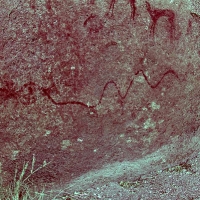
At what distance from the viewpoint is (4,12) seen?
1.87 meters

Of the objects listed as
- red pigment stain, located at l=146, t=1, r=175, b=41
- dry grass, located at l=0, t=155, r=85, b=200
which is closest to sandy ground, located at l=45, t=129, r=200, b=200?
dry grass, located at l=0, t=155, r=85, b=200

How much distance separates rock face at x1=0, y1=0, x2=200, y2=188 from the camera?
193 centimetres

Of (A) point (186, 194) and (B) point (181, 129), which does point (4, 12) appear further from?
(A) point (186, 194)

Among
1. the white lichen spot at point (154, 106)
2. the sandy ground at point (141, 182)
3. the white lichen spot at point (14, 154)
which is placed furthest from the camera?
the sandy ground at point (141, 182)

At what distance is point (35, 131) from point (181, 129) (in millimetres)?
874

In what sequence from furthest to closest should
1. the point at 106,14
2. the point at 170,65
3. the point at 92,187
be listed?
1. the point at 92,187
2. the point at 170,65
3. the point at 106,14

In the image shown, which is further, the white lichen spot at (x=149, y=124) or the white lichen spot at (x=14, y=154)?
the white lichen spot at (x=149, y=124)

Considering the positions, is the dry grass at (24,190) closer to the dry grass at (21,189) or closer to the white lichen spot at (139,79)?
the dry grass at (21,189)

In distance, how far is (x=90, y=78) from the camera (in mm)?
2029

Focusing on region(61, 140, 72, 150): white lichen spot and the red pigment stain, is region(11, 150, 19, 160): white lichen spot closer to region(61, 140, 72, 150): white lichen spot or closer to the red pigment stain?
region(61, 140, 72, 150): white lichen spot

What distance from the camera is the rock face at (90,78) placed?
1.93 meters

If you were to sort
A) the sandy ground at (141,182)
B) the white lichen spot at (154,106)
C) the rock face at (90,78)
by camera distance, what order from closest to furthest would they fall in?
the rock face at (90,78) < the white lichen spot at (154,106) < the sandy ground at (141,182)

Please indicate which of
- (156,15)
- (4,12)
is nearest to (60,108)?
(4,12)

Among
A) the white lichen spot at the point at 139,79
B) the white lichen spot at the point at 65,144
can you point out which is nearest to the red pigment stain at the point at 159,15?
the white lichen spot at the point at 139,79
